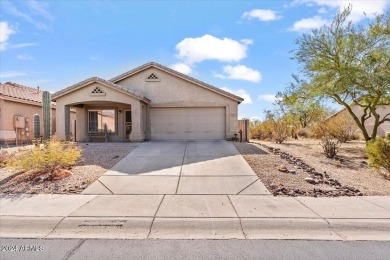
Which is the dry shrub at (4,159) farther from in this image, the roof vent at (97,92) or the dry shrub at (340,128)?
the dry shrub at (340,128)

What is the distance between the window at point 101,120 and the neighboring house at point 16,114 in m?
3.61

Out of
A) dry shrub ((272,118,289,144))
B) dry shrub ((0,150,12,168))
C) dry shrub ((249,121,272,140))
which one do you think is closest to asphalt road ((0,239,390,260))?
Answer: dry shrub ((0,150,12,168))

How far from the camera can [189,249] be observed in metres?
4.57

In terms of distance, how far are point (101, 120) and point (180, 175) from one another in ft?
44.5

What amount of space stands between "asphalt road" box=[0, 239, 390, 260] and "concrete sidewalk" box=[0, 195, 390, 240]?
23 centimetres

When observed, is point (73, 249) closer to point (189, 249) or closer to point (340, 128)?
point (189, 249)

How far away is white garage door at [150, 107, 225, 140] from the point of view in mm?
19125

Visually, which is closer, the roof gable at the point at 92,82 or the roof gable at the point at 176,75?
the roof gable at the point at 92,82

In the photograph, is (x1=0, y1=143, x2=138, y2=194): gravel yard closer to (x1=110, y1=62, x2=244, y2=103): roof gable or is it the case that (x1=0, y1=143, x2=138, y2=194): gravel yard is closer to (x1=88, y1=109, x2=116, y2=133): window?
(x1=88, y1=109, x2=116, y2=133): window

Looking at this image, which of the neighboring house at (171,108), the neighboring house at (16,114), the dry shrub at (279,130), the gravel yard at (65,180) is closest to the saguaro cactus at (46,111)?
the gravel yard at (65,180)

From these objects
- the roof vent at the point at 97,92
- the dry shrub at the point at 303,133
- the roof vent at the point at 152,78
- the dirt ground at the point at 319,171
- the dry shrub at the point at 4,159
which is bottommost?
the dirt ground at the point at 319,171

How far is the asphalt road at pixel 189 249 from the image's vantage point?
4359 millimetres

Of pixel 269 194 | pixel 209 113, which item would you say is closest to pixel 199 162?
pixel 269 194

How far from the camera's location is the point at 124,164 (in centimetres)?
1099
